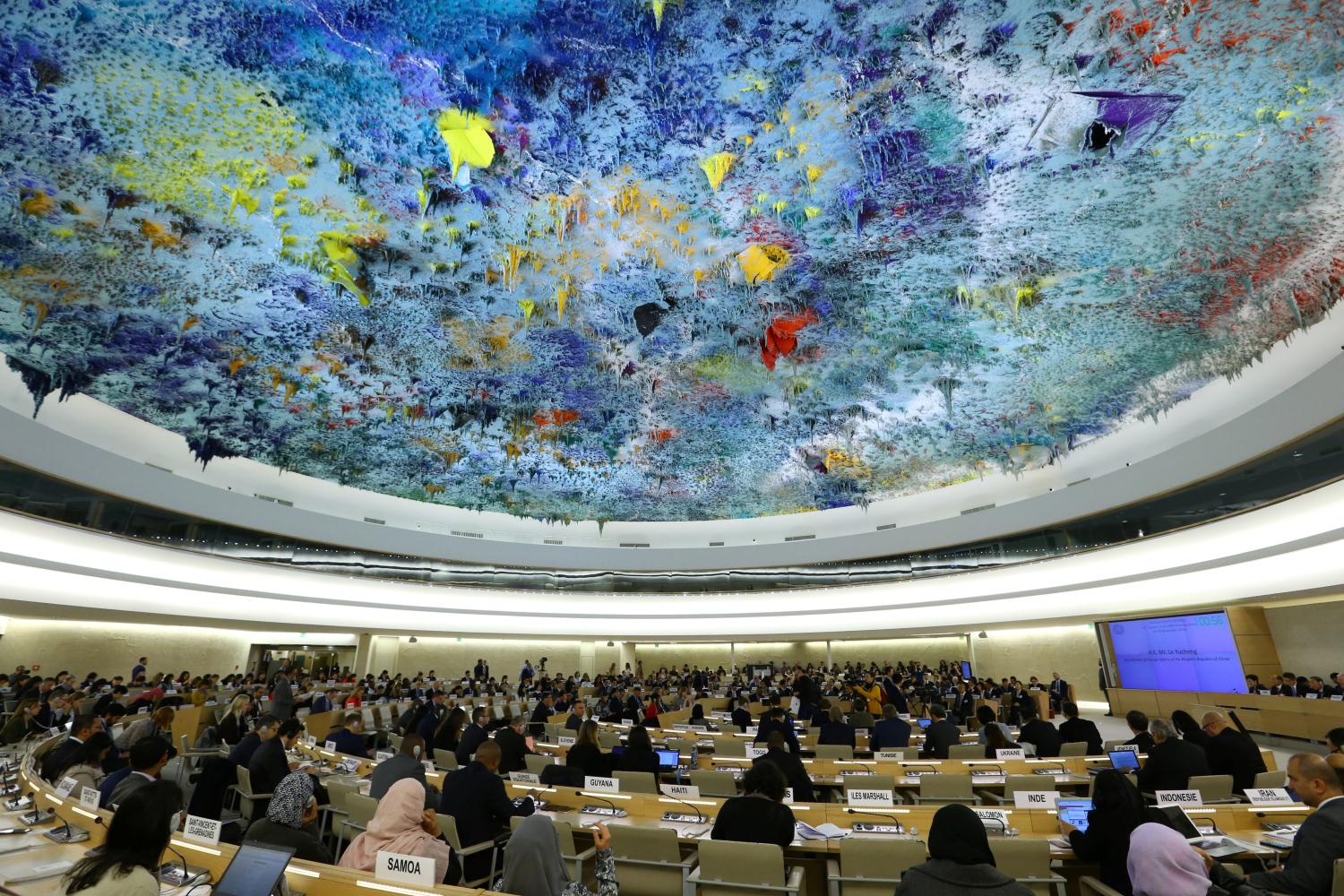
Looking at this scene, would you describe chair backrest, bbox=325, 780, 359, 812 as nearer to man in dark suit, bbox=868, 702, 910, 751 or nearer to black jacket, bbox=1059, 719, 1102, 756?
man in dark suit, bbox=868, 702, 910, 751

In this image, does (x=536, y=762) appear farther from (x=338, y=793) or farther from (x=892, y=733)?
(x=892, y=733)

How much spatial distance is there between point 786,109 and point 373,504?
658 inches

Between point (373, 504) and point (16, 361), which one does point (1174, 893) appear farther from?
point (373, 504)

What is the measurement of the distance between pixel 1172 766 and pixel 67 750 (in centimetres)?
1021

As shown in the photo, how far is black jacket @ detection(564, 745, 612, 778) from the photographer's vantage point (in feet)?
22.5

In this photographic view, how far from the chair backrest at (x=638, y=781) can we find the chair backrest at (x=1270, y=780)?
18.1ft

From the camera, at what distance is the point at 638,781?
6418mm

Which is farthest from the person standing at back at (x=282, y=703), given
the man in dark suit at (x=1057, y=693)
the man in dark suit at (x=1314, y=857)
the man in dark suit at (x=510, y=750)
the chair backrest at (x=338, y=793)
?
the man in dark suit at (x=1057, y=693)

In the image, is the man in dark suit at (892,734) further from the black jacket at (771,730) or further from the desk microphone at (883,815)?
the desk microphone at (883,815)

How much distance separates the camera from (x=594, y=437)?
A: 14.2m

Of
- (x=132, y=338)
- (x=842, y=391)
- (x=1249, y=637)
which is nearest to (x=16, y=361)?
(x=132, y=338)

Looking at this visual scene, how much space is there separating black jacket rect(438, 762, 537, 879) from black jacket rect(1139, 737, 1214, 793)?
564 cm

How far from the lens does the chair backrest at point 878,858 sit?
3.99 meters

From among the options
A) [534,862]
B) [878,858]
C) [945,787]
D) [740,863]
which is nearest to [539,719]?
[945,787]
